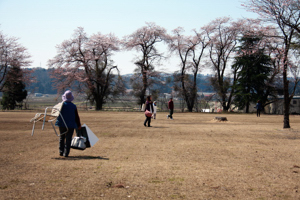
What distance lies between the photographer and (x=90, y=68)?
57000mm

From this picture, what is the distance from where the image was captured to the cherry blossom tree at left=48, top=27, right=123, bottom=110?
56.0 m

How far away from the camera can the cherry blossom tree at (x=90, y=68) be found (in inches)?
2203

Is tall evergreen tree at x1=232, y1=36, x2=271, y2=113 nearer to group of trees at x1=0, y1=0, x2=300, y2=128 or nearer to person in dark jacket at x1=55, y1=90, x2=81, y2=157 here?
group of trees at x1=0, y1=0, x2=300, y2=128

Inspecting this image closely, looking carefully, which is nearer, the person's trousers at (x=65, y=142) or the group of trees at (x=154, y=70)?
the person's trousers at (x=65, y=142)

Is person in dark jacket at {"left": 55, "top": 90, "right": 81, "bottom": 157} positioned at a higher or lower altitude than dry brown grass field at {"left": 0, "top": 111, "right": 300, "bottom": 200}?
higher

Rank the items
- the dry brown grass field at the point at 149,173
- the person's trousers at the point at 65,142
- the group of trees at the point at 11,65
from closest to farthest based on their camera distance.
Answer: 1. the dry brown grass field at the point at 149,173
2. the person's trousers at the point at 65,142
3. the group of trees at the point at 11,65

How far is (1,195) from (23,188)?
50 cm

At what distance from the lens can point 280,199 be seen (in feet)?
18.9

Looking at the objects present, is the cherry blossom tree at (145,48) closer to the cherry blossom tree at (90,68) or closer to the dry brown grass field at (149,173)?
the cherry blossom tree at (90,68)

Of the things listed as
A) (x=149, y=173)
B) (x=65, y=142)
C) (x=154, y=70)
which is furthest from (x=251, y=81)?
(x=149, y=173)

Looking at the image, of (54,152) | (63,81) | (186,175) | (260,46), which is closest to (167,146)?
(54,152)

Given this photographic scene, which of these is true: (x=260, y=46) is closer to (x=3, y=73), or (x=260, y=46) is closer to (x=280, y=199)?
(x=280, y=199)

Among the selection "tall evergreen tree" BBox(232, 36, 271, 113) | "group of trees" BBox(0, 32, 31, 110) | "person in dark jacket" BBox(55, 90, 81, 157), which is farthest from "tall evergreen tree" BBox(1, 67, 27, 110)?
"person in dark jacket" BBox(55, 90, 81, 157)

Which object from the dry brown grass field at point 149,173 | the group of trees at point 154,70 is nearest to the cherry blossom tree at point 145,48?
the group of trees at point 154,70
